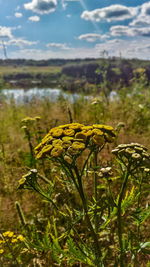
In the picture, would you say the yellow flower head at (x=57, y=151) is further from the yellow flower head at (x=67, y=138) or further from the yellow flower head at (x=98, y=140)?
the yellow flower head at (x=98, y=140)

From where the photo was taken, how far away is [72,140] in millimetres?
1603

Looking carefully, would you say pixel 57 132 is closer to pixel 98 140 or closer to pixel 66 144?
pixel 66 144

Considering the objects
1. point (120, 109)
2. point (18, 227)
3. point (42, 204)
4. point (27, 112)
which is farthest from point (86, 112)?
point (18, 227)

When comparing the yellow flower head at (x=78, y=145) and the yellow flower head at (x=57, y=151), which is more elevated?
the yellow flower head at (x=78, y=145)

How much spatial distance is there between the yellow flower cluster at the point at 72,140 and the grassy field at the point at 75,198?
2 cm

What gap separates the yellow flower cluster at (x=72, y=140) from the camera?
1492mm

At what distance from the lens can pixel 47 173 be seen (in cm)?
371

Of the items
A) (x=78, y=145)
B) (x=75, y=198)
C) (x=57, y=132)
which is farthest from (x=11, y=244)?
(x=78, y=145)

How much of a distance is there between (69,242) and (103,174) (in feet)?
2.14

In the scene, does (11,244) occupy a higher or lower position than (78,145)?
lower

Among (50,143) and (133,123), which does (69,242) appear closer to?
(50,143)

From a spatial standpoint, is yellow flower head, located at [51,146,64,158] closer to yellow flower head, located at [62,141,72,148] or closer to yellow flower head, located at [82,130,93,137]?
yellow flower head, located at [62,141,72,148]

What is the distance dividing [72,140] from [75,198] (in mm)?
1881

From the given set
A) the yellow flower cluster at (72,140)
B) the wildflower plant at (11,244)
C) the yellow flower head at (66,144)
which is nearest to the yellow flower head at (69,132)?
the yellow flower cluster at (72,140)
